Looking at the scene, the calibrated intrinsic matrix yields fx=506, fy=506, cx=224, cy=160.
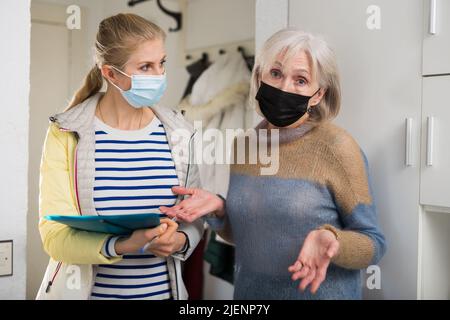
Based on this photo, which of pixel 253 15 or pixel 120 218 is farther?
pixel 253 15

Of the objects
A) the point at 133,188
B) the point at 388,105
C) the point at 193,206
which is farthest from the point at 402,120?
the point at 133,188

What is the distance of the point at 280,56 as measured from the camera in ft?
3.69

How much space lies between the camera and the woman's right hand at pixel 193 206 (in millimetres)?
1124

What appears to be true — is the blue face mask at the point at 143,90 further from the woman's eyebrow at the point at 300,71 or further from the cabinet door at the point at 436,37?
the cabinet door at the point at 436,37

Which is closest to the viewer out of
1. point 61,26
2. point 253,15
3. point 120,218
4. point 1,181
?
point 120,218

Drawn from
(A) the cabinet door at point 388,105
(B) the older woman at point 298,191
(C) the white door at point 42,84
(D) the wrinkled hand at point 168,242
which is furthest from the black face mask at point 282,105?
(C) the white door at point 42,84

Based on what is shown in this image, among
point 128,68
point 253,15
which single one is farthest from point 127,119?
point 253,15

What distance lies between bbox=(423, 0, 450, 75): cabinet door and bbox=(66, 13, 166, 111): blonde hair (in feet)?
1.95

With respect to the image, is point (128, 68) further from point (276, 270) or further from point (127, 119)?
point (276, 270)

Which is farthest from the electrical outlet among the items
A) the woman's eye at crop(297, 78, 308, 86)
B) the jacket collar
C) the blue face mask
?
the woman's eye at crop(297, 78, 308, 86)

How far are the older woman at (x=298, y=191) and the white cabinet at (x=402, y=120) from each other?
0.12 m

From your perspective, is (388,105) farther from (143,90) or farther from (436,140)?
(143,90)

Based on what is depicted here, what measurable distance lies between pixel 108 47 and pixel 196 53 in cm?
46

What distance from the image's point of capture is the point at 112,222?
0.97m
